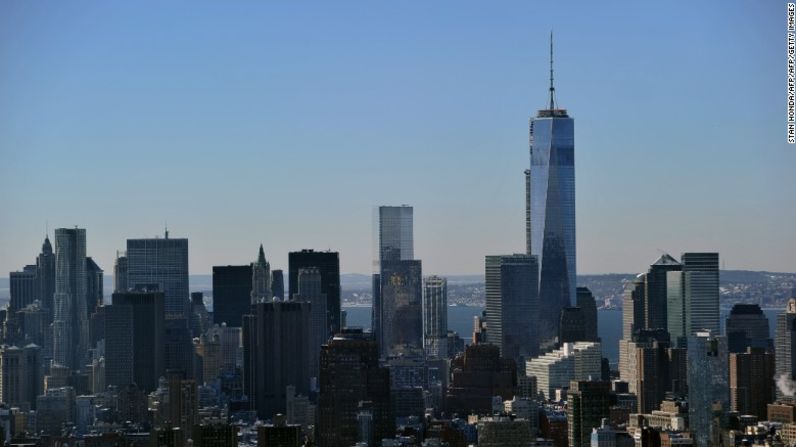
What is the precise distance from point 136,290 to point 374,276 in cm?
685

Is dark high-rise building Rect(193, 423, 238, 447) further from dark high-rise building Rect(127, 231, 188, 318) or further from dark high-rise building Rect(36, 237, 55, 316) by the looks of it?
dark high-rise building Rect(127, 231, 188, 318)

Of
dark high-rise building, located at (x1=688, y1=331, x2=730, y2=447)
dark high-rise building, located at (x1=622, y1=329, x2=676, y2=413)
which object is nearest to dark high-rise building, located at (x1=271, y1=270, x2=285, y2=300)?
dark high-rise building, located at (x1=622, y1=329, x2=676, y2=413)

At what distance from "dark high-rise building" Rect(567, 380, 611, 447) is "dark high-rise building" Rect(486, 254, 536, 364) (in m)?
15.3

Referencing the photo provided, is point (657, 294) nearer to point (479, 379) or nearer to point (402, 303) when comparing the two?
point (479, 379)

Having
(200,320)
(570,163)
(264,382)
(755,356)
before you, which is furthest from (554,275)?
(755,356)

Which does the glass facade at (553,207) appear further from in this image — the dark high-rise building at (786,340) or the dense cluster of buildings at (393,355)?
the dark high-rise building at (786,340)

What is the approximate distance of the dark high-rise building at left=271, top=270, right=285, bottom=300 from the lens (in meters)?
46.3

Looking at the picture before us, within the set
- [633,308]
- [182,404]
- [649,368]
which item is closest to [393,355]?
[633,308]

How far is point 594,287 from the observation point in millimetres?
48156

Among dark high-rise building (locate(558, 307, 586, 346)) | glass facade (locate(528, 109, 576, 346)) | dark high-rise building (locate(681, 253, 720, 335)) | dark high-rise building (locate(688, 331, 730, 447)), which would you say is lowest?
dark high-rise building (locate(688, 331, 730, 447))

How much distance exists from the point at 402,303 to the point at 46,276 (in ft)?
37.8

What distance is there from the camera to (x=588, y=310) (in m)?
50.8

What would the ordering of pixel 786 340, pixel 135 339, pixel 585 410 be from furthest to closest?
pixel 135 339
pixel 786 340
pixel 585 410

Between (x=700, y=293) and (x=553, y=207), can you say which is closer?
(x=700, y=293)
